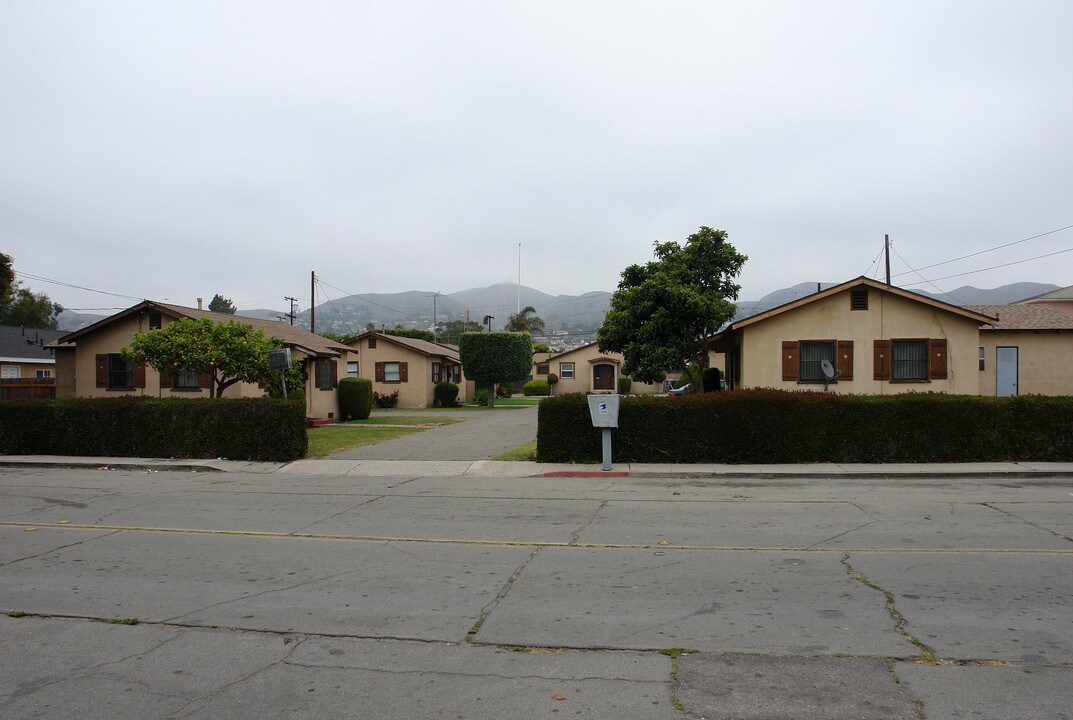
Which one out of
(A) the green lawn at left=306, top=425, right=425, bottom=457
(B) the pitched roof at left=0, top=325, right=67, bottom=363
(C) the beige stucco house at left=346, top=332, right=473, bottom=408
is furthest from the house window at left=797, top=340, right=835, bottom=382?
(B) the pitched roof at left=0, top=325, right=67, bottom=363

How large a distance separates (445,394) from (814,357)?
24.7 metres

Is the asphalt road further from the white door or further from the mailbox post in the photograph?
the white door

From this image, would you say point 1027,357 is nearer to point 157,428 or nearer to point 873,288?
point 873,288

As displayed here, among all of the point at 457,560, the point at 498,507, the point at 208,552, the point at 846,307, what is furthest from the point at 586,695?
the point at 846,307

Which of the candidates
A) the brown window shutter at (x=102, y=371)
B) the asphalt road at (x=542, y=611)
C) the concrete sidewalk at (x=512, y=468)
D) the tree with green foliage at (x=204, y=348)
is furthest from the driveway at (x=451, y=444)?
the brown window shutter at (x=102, y=371)

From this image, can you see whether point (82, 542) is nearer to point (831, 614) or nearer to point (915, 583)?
point (831, 614)

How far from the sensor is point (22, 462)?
57.4 ft

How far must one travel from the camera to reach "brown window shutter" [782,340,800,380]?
2361 cm

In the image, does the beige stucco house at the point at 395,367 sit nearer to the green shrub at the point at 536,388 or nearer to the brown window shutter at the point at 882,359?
the green shrub at the point at 536,388

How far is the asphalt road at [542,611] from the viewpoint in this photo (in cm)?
450

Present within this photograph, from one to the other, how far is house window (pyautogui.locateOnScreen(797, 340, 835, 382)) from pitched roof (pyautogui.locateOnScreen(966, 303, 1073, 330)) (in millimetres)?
5166

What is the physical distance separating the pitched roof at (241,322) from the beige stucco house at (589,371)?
84.8 feet

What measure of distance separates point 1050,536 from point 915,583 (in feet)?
10.5

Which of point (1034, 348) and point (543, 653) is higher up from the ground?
point (1034, 348)
